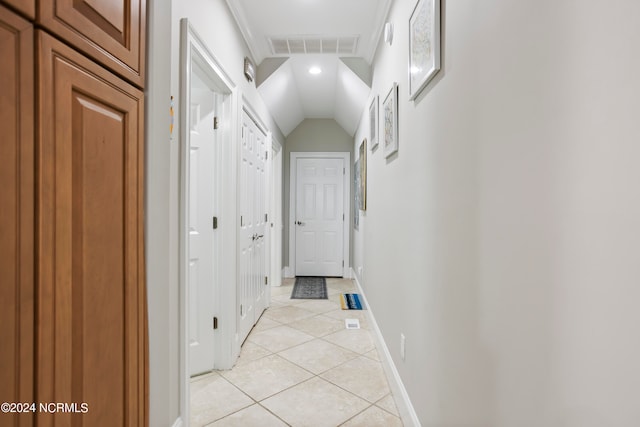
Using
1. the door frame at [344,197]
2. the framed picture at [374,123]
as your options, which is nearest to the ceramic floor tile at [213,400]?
the framed picture at [374,123]

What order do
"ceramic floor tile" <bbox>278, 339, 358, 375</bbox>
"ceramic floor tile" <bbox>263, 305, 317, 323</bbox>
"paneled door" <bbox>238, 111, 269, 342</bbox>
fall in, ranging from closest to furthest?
"ceramic floor tile" <bbox>278, 339, 358, 375</bbox> < "paneled door" <bbox>238, 111, 269, 342</bbox> < "ceramic floor tile" <bbox>263, 305, 317, 323</bbox>

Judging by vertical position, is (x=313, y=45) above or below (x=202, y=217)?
above

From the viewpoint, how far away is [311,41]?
3109 millimetres

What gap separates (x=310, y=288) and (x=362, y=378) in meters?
2.63

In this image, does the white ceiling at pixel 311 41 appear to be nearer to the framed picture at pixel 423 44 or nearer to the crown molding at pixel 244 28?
the crown molding at pixel 244 28

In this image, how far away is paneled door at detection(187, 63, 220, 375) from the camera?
2.25 meters

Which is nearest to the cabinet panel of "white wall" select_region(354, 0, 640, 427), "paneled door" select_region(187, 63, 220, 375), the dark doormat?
"white wall" select_region(354, 0, 640, 427)

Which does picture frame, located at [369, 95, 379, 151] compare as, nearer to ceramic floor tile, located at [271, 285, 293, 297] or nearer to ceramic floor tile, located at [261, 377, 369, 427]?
ceramic floor tile, located at [261, 377, 369, 427]

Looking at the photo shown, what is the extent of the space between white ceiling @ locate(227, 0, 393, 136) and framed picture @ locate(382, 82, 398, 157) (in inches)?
Result: 27.6

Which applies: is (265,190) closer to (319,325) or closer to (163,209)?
(319,325)

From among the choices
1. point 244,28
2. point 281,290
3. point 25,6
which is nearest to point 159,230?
point 25,6

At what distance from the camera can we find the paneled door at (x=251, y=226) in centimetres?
276

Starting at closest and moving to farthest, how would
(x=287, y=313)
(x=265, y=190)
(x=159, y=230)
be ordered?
1. (x=159, y=230)
2. (x=287, y=313)
3. (x=265, y=190)

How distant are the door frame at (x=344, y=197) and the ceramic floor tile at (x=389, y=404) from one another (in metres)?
3.56
